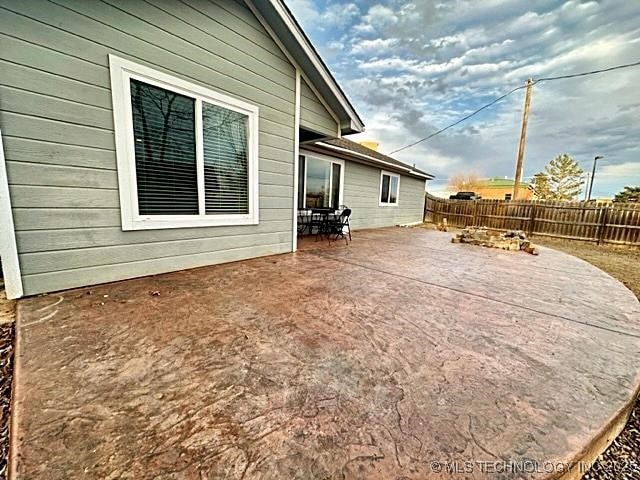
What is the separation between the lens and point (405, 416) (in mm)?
1177

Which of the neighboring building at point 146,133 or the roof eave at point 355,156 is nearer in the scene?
the neighboring building at point 146,133

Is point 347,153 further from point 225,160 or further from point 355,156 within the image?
point 225,160

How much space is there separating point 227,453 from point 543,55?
50.6 ft

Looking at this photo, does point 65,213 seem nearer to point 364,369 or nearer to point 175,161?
point 175,161

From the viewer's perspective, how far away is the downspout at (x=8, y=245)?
2.16 metres

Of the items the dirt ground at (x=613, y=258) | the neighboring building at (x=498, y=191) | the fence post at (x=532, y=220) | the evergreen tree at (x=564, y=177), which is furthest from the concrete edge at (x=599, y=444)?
the neighboring building at (x=498, y=191)

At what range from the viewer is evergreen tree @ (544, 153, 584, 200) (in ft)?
73.1

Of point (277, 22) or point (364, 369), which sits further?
point (277, 22)

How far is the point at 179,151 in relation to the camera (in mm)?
3154

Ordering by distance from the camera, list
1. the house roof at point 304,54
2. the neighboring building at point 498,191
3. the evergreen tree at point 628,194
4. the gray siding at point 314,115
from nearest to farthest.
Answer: the house roof at point 304,54
the gray siding at point 314,115
the evergreen tree at point 628,194
the neighboring building at point 498,191

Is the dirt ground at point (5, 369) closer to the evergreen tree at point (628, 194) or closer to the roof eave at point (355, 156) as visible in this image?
the roof eave at point (355, 156)

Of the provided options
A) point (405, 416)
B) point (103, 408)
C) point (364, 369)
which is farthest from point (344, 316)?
point (103, 408)

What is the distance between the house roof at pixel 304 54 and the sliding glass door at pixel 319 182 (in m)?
1.98

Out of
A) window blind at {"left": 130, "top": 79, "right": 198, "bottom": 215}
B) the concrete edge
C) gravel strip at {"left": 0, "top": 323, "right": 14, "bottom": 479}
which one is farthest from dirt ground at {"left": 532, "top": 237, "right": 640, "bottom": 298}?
window blind at {"left": 130, "top": 79, "right": 198, "bottom": 215}
